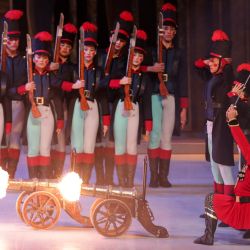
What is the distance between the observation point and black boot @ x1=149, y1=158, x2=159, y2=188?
31.5 ft

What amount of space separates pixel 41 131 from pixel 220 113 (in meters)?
2.06

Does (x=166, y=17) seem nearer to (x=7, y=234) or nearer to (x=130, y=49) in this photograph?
(x=130, y=49)

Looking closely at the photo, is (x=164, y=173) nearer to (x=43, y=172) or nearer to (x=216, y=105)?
(x=43, y=172)

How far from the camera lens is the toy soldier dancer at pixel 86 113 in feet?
29.4

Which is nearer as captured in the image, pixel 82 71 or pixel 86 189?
pixel 86 189

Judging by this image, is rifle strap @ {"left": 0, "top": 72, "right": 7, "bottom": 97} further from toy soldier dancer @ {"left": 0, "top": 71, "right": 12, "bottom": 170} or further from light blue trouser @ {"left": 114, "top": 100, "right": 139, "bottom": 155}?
light blue trouser @ {"left": 114, "top": 100, "right": 139, "bottom": 155}

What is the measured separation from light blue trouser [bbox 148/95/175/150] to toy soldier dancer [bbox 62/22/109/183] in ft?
2.21

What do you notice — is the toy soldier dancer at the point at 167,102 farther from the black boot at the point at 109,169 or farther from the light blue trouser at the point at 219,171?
the light blue trouser at the point at 219,171

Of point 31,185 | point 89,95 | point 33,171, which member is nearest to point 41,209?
point 31,185

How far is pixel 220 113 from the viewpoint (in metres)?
7.39

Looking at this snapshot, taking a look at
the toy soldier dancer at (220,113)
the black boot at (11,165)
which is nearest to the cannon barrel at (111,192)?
the toy soldier dancer at (220,113)

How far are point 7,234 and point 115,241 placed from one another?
2.67ft

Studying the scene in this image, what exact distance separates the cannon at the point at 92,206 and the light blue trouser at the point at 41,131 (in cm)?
130

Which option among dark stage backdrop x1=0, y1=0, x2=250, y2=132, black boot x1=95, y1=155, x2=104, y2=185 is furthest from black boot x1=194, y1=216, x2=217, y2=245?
dark stage backdrop x1=0, y1=0, x2=250, y2=132
